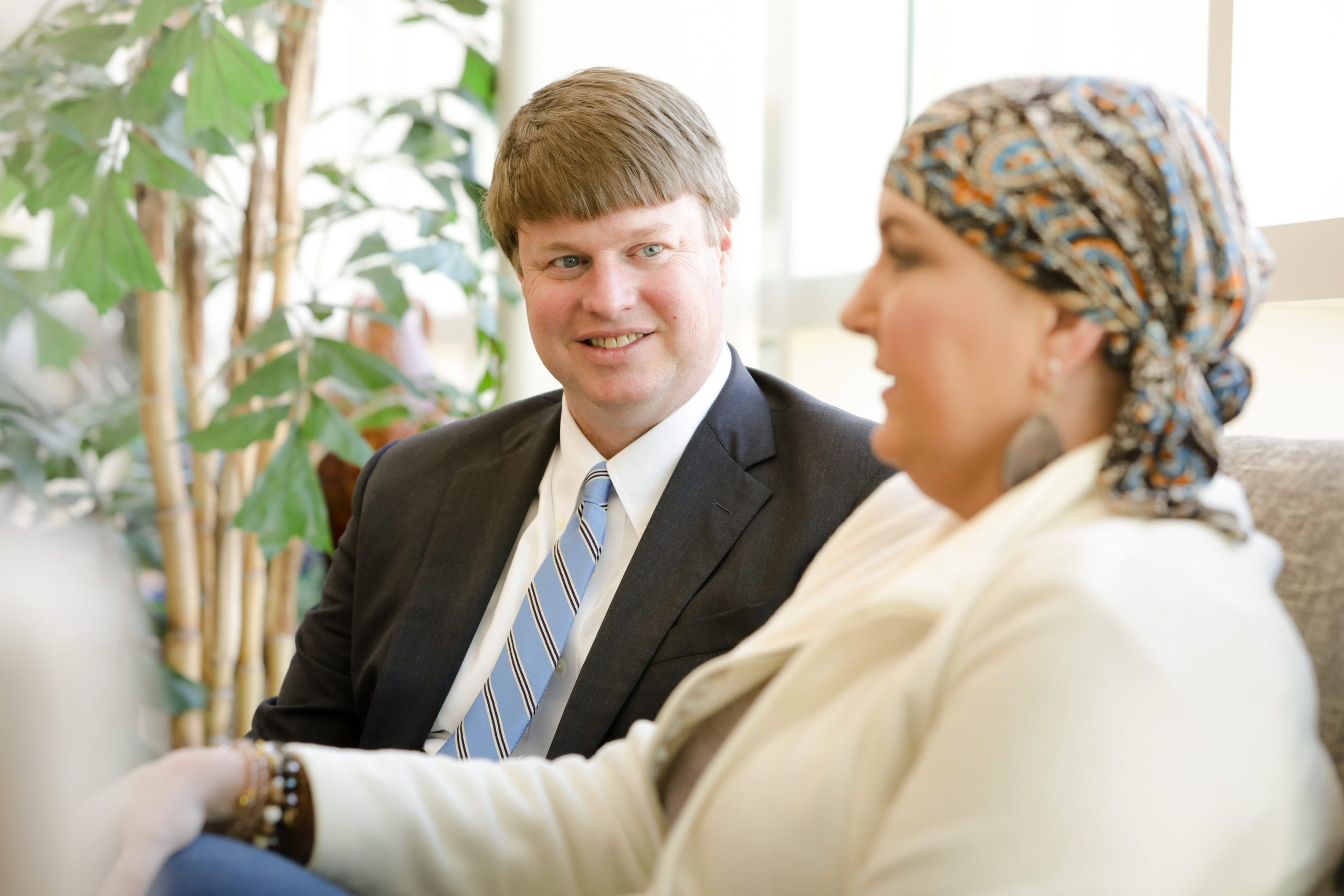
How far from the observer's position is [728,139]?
2572 mm

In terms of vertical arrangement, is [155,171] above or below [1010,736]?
above

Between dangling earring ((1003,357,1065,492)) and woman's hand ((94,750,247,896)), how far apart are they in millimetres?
632

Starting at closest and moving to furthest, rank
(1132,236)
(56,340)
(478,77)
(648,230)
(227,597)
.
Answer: (1132,236), (648,230), (56,340), (227,597), (478,77)

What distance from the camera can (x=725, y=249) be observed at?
176 cm

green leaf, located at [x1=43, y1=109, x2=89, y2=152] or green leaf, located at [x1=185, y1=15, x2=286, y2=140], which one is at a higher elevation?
green leaf, located at [x1=185, y1=15, x2=286, y2=140]

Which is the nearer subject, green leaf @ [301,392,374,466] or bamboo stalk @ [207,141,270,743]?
green leaf @ [301,392,374,466]

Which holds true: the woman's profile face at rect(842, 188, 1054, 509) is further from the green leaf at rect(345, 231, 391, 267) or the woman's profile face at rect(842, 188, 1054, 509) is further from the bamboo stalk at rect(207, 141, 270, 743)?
the bamboo stalk at rect(207, 141, 270, 743)

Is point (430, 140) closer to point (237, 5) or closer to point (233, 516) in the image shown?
point (237, 5)

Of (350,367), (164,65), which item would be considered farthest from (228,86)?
(350,367)

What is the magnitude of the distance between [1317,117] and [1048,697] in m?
1.32

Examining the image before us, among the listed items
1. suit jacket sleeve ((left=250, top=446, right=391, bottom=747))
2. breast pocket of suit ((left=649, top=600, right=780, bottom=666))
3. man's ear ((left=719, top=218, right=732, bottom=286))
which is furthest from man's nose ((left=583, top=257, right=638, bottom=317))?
suit jacket sleeve ((left=250, top=446, right=391, bottom=747))

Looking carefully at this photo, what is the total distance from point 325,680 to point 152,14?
3.70 feet

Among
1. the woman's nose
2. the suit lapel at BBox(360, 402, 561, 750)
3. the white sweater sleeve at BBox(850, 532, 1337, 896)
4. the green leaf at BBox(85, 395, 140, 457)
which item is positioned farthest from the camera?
the green leaf at BBox(85, 395, 140, 457)

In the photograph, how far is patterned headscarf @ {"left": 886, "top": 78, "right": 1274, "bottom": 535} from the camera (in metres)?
0.75
